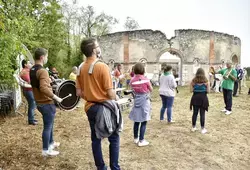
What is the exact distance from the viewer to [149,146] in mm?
5445

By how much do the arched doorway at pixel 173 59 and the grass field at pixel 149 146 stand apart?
41.7 ft

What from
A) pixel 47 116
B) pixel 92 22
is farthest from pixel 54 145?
pixel 92 22

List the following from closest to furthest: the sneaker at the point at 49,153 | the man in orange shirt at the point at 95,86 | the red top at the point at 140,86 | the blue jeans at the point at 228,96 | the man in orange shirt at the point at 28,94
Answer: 1. the man in orange shirt at the point at 95,86
2. the sneaker at the point at 49,153
3. the red top at the point at 140,86
4. the man in orange shirt at the point at 28,94
5. the blue jeans at the point at 228,96

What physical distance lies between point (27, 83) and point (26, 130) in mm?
1165

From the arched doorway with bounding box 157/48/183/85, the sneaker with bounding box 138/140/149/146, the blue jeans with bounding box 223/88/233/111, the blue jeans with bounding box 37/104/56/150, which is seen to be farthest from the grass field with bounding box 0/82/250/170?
the arched doorway with bounding box 157/48/183/85

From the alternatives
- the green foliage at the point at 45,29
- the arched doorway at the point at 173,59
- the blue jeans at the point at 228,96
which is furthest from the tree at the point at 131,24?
the blue jeans at the point at 228,96

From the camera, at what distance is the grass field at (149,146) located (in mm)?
4453

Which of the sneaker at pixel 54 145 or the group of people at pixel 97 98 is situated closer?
the group of people at pixel 97 98

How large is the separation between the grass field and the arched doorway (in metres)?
12.7

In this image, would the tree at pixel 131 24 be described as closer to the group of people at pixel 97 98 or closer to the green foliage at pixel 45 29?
the green foliage at pixel 45 29

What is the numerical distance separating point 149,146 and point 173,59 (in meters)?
22.4

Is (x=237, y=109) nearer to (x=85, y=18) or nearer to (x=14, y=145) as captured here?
(x=14, y=145)

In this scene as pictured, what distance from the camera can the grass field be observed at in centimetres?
445

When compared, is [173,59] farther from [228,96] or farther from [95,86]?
[95,86]
